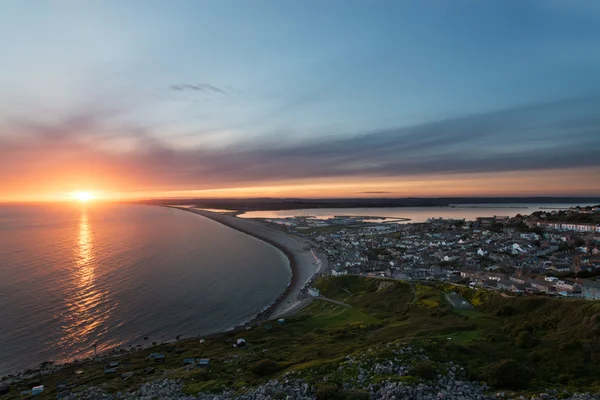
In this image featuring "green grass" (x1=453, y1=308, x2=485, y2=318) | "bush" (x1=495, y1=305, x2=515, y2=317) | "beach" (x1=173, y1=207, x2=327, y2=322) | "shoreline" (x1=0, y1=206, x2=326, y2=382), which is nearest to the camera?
"bush" (x1=495, y1=305, x2=515, y2=317)

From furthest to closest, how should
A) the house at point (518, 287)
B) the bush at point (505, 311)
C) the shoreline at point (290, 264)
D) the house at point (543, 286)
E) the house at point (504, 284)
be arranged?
the house at point (504, 284) < the shoreline at point (290, 264) < the house at point (518, 287) < the house at point (543, 286) < the bush at point (505, 311)

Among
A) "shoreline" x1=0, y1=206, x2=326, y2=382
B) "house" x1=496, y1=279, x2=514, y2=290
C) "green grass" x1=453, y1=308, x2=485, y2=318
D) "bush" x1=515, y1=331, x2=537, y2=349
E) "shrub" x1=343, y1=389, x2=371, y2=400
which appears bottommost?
"shoreline" x1=0, y1=206, x2=326, y2=382

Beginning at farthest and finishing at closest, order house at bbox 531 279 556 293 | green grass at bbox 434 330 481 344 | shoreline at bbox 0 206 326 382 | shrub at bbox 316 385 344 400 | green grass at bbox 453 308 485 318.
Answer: house at bbox 531 279 556 293
green grass at bbox 453 308 485 318
shoreline at bbox 0 206 326 382
green grass at bbox 434 330 481 344
shrub at bbox 316 385 344 400

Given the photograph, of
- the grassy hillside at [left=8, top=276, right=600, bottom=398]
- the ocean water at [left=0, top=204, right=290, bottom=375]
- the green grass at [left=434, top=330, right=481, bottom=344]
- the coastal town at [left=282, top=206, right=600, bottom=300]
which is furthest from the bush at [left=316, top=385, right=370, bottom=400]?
the coastal town at [left=282, top=206, right=600, bottom=300]

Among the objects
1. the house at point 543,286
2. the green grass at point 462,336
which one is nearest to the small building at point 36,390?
the green grass at point 462,336

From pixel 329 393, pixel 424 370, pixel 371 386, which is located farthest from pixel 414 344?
pixel 329 393

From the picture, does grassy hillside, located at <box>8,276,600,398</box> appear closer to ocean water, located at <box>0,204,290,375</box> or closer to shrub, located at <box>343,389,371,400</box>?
shrub, located at <box>343,389,371,400</box>

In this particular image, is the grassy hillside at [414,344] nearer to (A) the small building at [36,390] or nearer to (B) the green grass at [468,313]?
(B) the green grass at [468,313]
